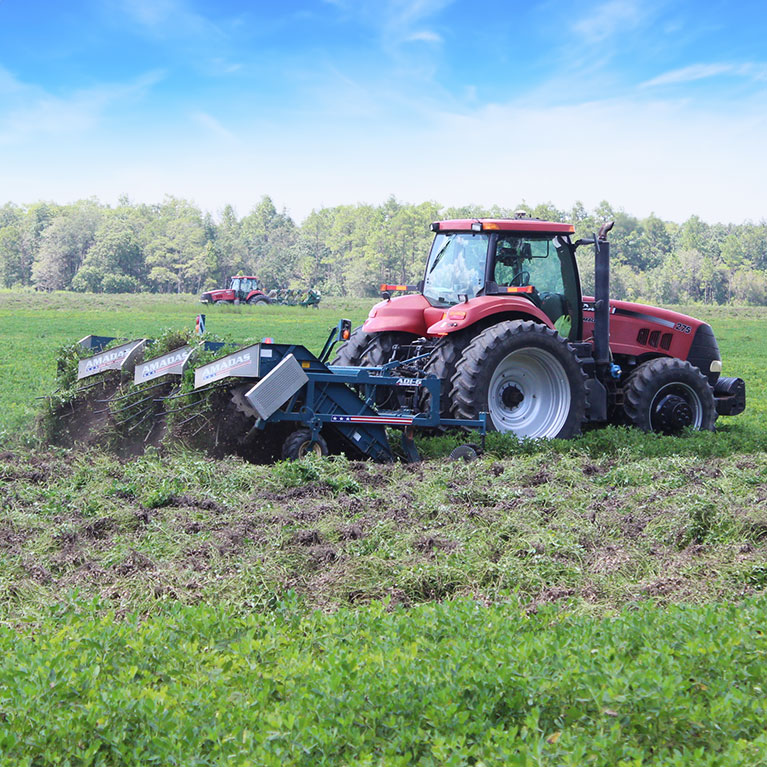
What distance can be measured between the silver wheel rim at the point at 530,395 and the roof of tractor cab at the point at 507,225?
1.34m

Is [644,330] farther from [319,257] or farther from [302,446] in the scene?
[319,257]

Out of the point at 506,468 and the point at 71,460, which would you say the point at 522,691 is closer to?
the point at 506,468

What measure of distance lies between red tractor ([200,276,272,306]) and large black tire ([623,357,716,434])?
148ft

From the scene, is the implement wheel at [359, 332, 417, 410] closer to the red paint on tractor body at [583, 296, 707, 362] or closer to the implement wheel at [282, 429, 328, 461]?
the implement wheel at [282, 429, 328, 461]

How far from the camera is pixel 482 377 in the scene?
901cm

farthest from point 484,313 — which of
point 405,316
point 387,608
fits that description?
point 387,608

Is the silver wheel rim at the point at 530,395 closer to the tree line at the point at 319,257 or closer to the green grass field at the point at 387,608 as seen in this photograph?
the green grass field at the point at 387,608

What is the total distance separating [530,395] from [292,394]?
2.89m

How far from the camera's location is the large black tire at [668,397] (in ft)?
33.8

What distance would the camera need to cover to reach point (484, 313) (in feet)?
30.5

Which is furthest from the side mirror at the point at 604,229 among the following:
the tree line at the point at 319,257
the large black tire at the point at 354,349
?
the tree line at the point at 319,257

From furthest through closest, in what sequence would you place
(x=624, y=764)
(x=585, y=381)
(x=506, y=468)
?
1. (x=585, y=381)
2. (x=506, y=468)
3. (x=624, y=764)

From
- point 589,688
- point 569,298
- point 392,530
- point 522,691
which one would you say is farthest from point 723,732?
point 569,298

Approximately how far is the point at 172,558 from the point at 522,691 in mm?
2709
